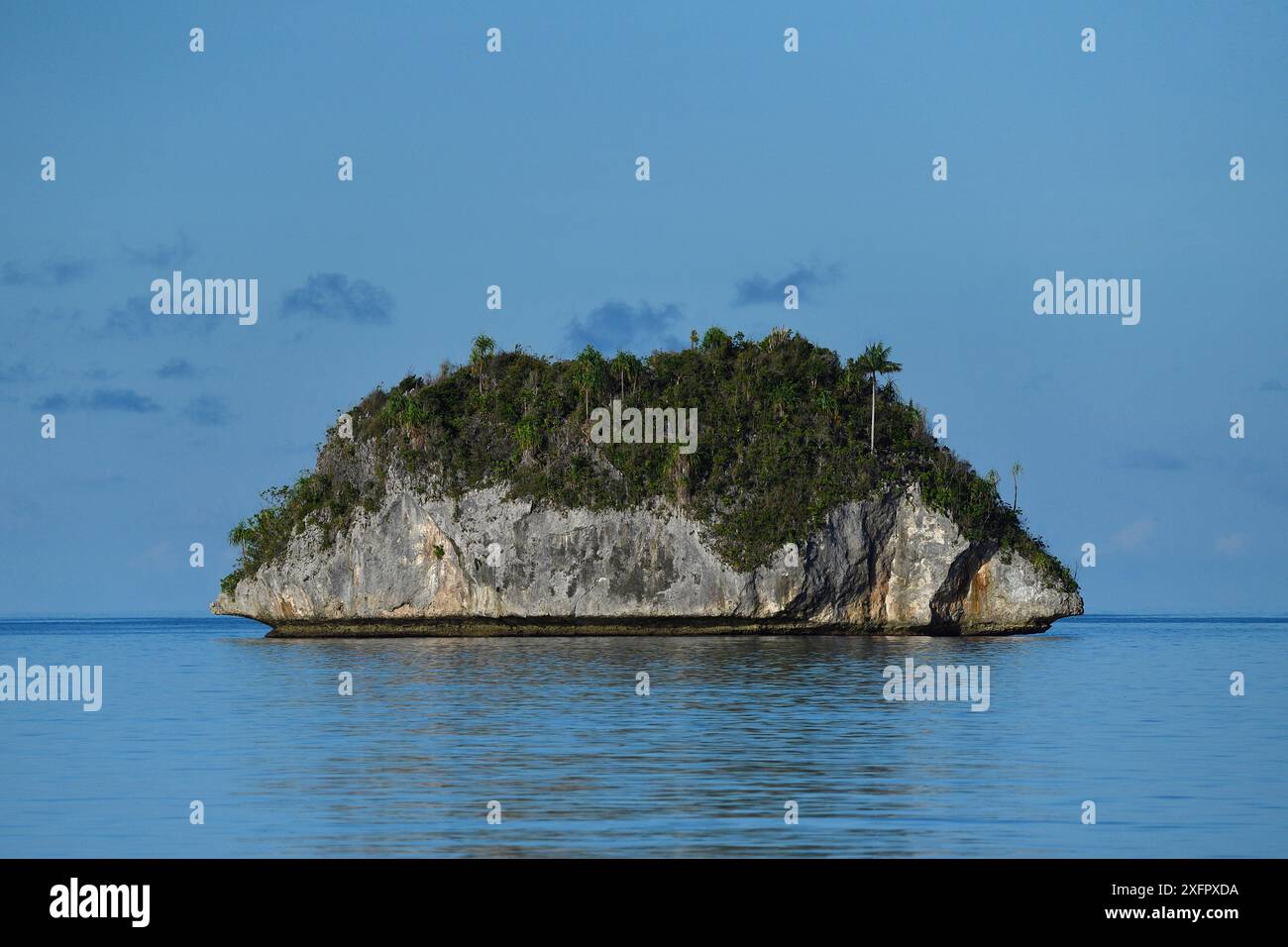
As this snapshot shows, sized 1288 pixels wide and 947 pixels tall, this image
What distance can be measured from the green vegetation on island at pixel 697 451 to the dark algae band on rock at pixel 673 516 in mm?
128

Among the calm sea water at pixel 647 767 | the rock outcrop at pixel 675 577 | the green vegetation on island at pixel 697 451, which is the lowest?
the calm sea water at pixel 647 767

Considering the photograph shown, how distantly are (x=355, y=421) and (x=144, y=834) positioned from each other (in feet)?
251

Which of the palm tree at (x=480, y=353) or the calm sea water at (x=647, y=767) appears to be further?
the palm tree at (x=480, y=353)

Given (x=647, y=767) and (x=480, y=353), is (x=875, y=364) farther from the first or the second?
(x=647, y=767)

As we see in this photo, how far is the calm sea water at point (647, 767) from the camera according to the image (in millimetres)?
19031

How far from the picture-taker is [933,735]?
30688 mm

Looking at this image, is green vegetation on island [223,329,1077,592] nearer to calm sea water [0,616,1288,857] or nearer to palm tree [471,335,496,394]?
palm tree [471,335,496,394]

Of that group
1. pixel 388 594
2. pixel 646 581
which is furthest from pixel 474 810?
pixel 388 594

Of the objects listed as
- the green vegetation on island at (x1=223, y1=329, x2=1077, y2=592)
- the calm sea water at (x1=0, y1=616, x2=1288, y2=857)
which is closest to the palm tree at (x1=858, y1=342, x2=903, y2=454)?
the green vegetation on island at (x1=223, y1=329, x2=1077, y2=592)

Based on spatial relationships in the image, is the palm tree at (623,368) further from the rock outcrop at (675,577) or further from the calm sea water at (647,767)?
the calm sea water at (647,767)

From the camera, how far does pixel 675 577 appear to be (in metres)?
85.1

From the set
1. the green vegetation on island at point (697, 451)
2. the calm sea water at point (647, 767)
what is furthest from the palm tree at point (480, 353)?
the calm sea water at point (647, 767)

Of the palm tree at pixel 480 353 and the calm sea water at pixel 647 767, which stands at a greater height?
the palm tree at pixel 480 353

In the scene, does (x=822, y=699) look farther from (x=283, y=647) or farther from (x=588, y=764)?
(x=283, y=647)
